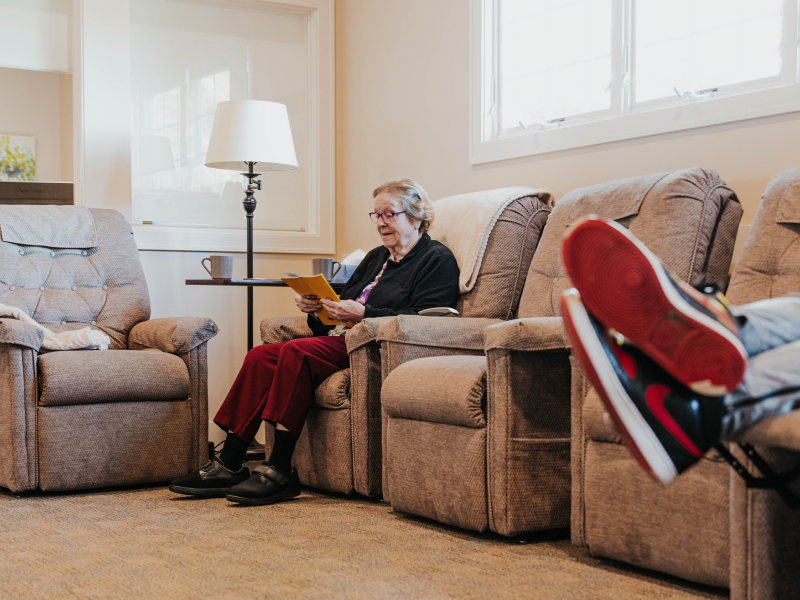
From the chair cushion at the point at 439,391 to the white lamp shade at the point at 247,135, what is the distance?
1.61m

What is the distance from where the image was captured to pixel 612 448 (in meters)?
1.91

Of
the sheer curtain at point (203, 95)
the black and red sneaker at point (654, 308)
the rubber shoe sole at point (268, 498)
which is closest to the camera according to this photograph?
the black and red sneaker at point (654, 308)

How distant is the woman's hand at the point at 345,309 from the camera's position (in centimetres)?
283

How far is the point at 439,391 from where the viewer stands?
2.27 meters

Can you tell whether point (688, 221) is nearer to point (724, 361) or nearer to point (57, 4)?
point (724, 361)

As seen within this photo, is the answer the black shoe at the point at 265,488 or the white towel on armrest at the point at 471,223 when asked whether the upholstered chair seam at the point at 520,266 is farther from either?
the black shoe at the point at 265,488

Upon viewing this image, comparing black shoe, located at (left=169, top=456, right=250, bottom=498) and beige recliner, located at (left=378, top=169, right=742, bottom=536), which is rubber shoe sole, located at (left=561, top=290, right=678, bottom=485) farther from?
black shoe, located at (left=169, top=456, right=250, bottom=498)

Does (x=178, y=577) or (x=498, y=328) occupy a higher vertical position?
(x=498, y=328)

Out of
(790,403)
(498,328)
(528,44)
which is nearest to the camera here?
(790,403)

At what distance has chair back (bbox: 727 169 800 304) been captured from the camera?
202cm

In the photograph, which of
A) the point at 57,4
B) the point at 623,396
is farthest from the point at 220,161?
the point at 623,396

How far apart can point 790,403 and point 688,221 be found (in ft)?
4.06

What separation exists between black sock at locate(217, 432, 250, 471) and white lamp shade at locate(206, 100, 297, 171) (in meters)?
1.41

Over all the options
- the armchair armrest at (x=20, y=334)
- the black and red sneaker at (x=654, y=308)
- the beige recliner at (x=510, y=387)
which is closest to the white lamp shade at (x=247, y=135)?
the armchair armrest at (x=20, y=334)
